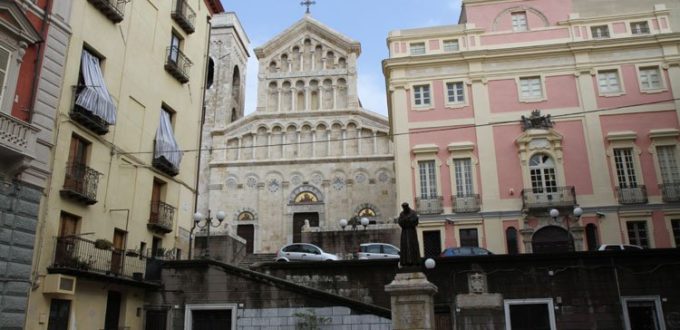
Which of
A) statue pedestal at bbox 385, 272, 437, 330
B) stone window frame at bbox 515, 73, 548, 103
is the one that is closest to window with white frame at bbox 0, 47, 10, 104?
statue pedestal at bbox 385, 272, 437, 330

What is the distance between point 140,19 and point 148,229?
7.54 metres

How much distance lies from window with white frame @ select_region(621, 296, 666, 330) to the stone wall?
1787 cm

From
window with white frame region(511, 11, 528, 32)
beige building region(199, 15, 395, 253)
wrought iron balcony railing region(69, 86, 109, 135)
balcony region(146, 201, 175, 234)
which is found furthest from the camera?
beige building region(199, 15, 395, 253)

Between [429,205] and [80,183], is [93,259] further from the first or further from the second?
[429,205]

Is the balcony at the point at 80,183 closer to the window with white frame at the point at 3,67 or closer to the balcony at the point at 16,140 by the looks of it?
the balcony at the point at 16,140

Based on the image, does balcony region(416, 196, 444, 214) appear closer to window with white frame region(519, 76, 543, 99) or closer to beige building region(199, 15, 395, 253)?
window with white frame region(519, 76, 543, 99)

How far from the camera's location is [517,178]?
2847cm

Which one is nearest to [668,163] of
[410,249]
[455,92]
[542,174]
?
[542,174]

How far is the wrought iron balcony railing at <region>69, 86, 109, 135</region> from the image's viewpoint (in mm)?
16281

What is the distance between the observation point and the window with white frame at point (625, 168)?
27.7 metres

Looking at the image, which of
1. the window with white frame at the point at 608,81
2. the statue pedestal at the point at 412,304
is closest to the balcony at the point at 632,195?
the window with white frame at the point at 608,81

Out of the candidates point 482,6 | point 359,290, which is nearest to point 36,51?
point 359,290

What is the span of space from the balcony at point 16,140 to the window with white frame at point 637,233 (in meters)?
25.1

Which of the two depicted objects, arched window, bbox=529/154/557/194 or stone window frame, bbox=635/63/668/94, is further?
stone window frame, bbox=635/63/668/94
